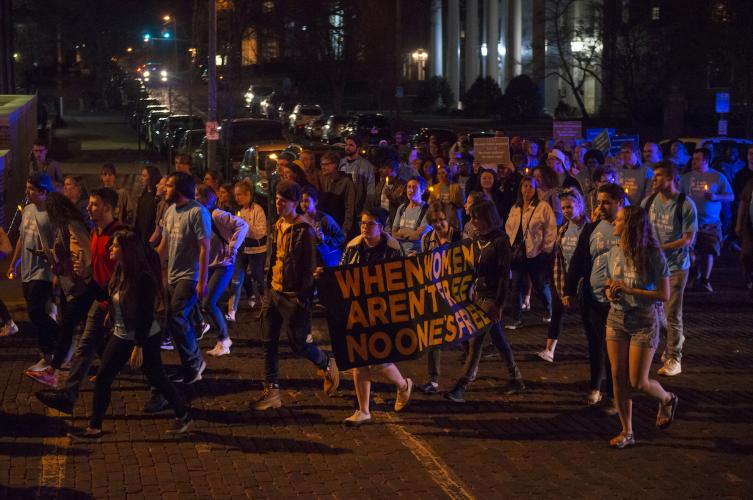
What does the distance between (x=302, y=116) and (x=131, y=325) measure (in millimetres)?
46228

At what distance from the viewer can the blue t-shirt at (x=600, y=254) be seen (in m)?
8.68

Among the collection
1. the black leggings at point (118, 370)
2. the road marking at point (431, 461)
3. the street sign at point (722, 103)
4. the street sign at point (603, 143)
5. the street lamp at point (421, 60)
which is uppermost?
the street lamp at point (421, 60)

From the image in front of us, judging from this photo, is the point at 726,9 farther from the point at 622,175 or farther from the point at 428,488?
the point at 428,488

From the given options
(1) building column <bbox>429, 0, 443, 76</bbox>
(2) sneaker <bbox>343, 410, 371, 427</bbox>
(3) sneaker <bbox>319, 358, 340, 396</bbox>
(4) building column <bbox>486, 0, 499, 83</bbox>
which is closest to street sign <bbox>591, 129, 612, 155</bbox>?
(3) sneaker <bbox>319, 358, 340, 396</bbox>

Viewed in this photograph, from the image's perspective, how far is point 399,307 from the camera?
29.0ft

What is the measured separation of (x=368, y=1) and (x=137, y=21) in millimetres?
29159

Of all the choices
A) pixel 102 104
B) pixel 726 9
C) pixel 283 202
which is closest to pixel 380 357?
pixel 283 202

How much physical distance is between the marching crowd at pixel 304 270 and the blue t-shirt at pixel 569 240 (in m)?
0.01

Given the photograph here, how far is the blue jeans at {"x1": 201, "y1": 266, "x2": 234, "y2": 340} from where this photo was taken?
36.3ft

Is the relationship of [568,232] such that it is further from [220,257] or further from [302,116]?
[302,116]

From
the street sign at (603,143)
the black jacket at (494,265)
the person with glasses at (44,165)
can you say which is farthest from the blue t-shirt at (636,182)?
the person with glasses at (44,165)

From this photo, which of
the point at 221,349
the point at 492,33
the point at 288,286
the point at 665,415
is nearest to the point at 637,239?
the point at 665,415

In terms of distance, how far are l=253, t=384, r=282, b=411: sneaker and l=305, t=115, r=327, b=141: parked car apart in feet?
139

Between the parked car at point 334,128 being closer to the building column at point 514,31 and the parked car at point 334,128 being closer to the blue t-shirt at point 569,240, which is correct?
the building column at point 514,31
